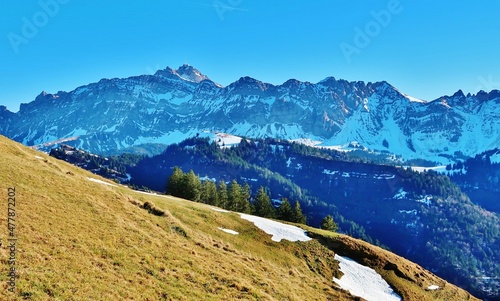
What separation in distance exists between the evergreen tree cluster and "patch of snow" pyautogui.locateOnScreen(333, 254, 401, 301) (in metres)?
50.8

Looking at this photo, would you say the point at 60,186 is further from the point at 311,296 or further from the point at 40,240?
the point at 311,296

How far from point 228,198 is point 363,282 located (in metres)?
66.5

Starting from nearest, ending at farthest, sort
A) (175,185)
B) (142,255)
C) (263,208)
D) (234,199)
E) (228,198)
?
(142,255), (175,185), (263,208), (234,199), (228,198)

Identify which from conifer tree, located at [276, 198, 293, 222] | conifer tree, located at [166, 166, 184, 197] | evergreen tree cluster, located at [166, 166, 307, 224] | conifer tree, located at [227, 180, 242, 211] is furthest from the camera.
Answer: conifer tree, located at [227, 180, 242, 211]

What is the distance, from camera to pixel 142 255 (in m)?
28.6

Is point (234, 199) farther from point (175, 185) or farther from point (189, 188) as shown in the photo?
point (175, 185)

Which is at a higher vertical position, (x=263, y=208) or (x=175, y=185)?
(x=263, y=208)

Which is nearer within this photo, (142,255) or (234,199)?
(142,255)

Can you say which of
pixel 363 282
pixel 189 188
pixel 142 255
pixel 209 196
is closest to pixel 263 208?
pixel 209 196

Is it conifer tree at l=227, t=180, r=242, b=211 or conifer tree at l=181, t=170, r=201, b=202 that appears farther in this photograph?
conifer tree at l=227, t=180, r=242, b=211

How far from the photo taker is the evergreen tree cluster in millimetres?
103812

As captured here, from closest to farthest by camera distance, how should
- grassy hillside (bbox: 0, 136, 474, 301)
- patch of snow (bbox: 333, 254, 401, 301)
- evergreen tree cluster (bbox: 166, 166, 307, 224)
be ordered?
grassy hillside (bbox: 0, 136, 474, 301)
patch of snow (bbox: 333, 254, 401, 301)
evergreen tree cluster (bbox: 166, 166, 307, 224)

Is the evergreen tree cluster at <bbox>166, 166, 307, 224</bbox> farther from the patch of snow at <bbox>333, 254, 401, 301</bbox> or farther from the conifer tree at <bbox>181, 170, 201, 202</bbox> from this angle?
the patch of snow at <bbox>333, 254, 401, 301</bbox>

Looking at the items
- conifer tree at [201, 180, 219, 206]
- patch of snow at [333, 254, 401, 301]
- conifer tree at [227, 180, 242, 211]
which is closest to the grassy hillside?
patch of snow at [333, 254, 401, 301]
